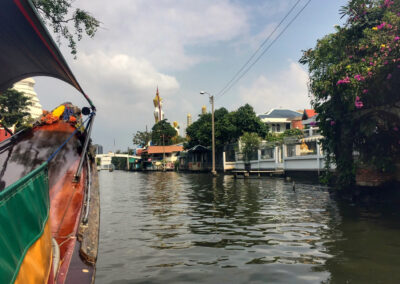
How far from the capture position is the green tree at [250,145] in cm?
3033

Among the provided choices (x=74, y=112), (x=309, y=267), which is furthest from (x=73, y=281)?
(x=74, y=112)

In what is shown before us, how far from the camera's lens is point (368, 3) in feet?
32.2

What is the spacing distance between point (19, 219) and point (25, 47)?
3.42 meters

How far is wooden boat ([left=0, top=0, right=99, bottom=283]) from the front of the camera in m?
2.03

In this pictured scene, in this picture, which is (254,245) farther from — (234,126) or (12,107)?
(234,126)

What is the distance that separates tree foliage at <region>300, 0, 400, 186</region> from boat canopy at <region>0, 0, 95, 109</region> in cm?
749

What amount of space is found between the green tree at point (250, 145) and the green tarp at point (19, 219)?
2828cm

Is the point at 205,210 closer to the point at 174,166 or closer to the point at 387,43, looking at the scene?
the point at 387,43

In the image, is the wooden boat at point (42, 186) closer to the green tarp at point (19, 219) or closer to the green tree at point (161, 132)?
the green tarp at point (19, 219)

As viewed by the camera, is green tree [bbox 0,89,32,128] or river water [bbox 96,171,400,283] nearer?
river water [bbox 96,171,400,283]

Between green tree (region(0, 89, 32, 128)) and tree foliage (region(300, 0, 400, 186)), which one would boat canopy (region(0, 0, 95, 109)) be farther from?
green tree (region(0, 89, 32, 128))

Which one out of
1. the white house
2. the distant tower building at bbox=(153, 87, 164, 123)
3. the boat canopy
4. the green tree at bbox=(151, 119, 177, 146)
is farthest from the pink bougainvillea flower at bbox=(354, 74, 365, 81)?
the distant tower building at bbox=(153, 87, 164, 123)

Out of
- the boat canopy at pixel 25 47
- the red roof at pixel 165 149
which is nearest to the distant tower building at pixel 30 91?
the red roof at pixel 165 149

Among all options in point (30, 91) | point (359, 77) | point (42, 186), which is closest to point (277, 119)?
point (30, 91)
